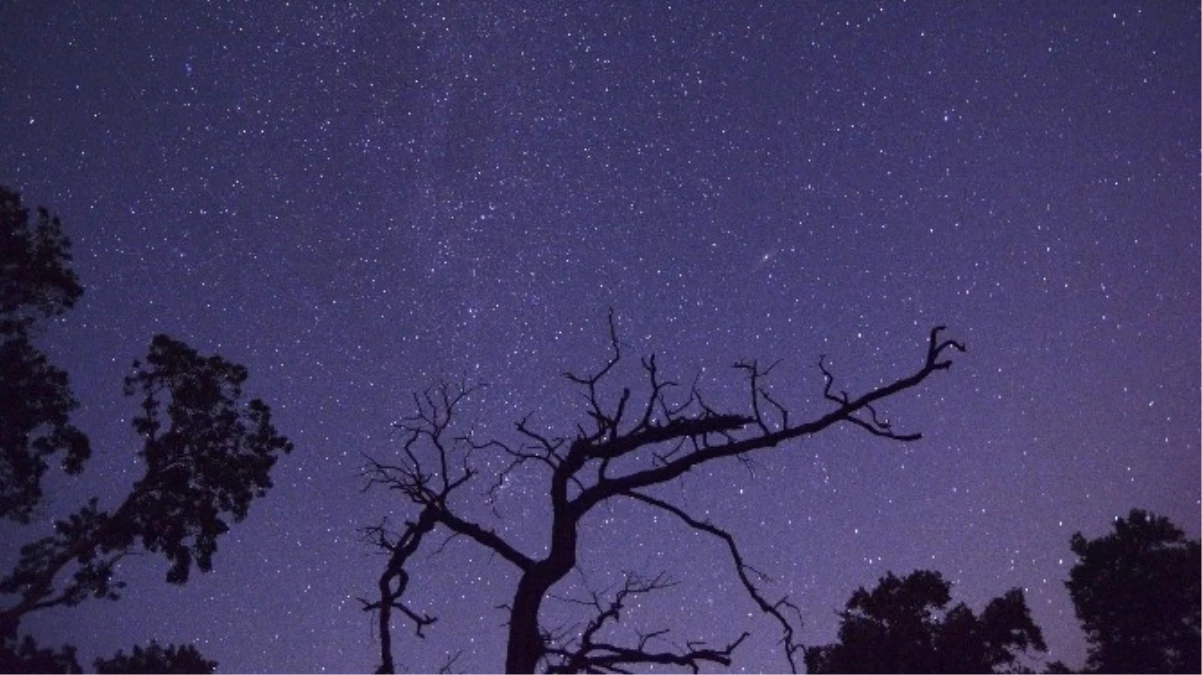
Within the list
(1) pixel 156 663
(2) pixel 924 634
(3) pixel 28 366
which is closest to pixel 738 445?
(3) pixel 28 366

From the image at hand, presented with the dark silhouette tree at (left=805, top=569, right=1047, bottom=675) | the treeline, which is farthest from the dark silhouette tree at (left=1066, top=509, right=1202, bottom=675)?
the dark silhouette tree at (left=805, top=569, right=1047, bottom=675)

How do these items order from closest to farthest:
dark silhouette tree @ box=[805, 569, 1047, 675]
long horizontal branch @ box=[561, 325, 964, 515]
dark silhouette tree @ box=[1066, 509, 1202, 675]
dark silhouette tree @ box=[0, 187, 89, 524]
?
long horizontal branch @ box=[561, 325, 964, 515], dark silhouette tree @ box=[0, 187, 89, 524], dark silhouette tree @ box=[805, 569, 1047, 675], dark silhouette tree @ box=[1066, 509, 1202, 675]

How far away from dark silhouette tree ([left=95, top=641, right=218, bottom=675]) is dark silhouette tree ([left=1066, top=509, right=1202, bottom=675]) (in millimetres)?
47546

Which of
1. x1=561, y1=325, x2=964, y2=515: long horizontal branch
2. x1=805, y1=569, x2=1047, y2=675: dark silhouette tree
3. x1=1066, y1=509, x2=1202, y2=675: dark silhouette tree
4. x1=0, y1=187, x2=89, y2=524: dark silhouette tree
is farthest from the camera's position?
x1=1066, y1=509, x2=1202, y2=675: dark silhouette tree

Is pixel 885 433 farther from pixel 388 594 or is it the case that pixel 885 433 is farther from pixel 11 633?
pixel 11 633

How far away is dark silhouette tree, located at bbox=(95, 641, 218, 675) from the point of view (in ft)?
142

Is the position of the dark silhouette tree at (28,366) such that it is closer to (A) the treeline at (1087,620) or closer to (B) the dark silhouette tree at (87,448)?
(B) the dark silhouette tree at (87,448)

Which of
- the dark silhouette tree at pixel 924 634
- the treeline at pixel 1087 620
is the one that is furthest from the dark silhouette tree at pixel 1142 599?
the dark silhouette tree at pixel 924 634

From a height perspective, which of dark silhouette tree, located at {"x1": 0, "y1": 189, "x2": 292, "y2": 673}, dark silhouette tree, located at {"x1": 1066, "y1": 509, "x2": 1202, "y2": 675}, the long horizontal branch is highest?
dark silhouette tree, located at {"x1": 1066, "y1": 509, "x2": 1202, "y2": 675}

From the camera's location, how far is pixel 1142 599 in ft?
154

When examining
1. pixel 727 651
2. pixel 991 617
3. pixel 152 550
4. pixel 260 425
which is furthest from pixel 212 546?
pixel 991 617

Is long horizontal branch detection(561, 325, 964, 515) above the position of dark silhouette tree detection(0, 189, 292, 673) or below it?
below

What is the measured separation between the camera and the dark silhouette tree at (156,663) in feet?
142

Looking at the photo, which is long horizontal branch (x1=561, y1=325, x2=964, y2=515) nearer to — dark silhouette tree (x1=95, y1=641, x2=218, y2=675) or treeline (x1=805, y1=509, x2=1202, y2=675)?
treeline (x1=805, y1=509, x2=1202, y2=675)
